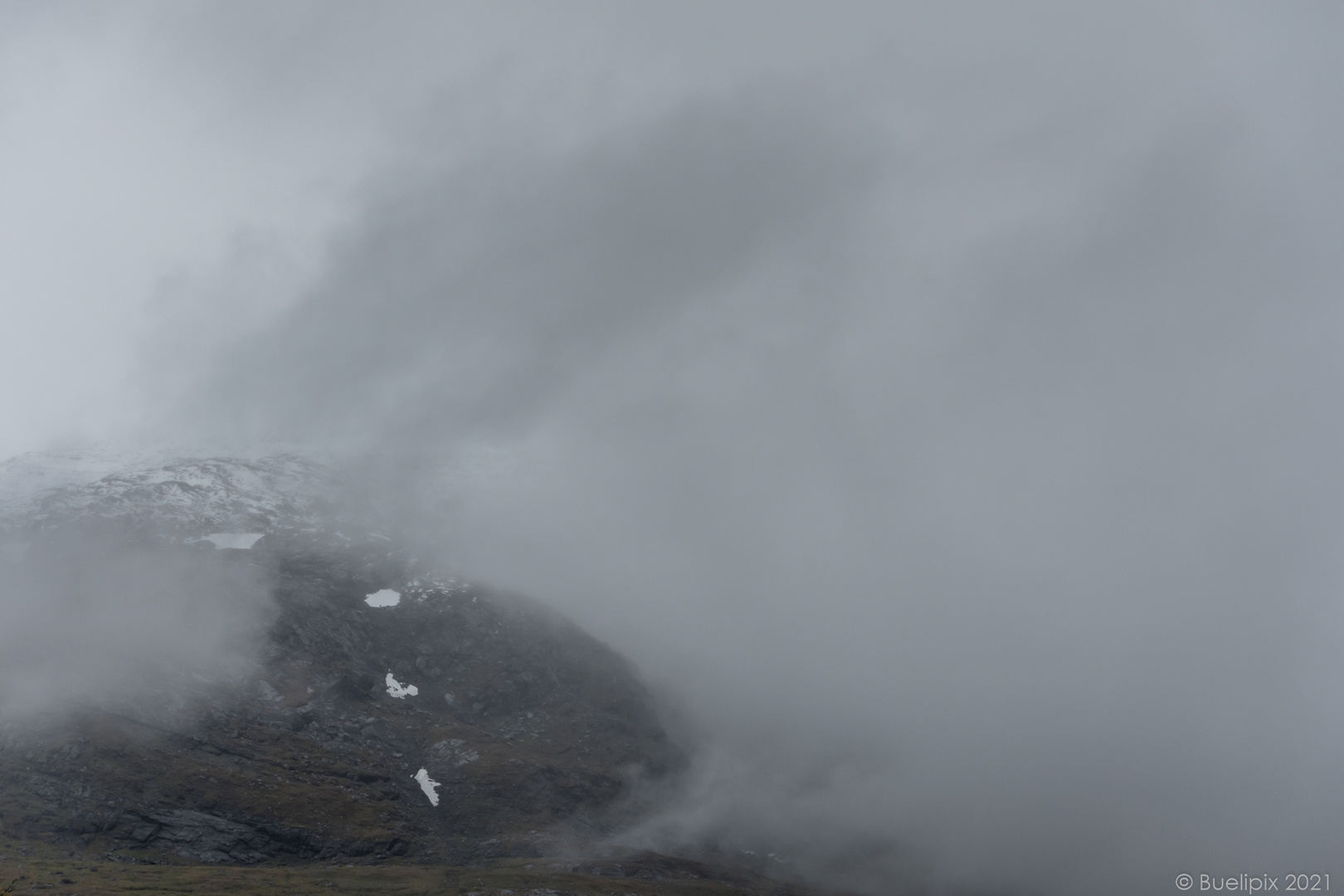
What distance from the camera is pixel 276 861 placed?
197125 mm

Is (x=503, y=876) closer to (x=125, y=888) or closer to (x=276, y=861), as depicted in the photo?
(x=276, y=861)

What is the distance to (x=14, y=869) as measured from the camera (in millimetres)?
160625

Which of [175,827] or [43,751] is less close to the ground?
[43,751]

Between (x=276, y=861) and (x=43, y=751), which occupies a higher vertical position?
(x=43, y=751)

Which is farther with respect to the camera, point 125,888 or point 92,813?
point 92,813

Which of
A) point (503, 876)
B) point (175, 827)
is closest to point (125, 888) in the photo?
point (175, 827)

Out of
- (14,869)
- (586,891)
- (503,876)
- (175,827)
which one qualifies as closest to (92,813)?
(175,827)

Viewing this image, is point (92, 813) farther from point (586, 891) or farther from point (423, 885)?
point (586, 891)

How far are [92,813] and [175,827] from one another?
1596 cm

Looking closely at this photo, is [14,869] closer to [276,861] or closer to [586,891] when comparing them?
[276,861]

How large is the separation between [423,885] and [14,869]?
7098cm


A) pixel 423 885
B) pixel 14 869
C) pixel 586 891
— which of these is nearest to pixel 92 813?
pixel 14 869

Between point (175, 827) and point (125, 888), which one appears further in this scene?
point (175, 827)

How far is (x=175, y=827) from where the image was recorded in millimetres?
194125
